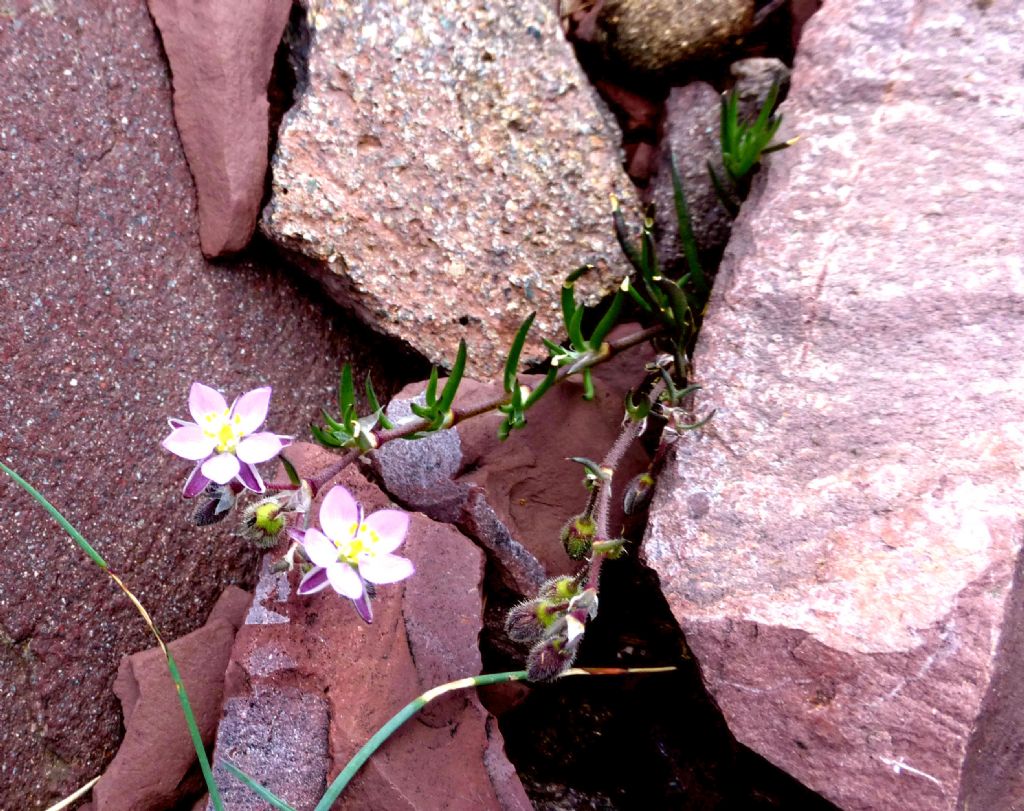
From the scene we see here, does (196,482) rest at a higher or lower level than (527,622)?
higher

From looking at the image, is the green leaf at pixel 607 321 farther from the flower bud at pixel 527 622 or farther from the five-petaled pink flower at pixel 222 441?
the five-petaled pink flower at pixel 222 441

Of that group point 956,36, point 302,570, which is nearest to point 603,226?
point 956,36

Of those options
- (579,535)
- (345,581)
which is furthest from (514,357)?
(345,581)

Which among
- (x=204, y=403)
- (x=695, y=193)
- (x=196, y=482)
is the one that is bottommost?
(x=196, y=482)

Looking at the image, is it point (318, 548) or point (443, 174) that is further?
point (443, 174)

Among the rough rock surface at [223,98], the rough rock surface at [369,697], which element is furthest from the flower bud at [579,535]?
the rough rock surface at [223,98]

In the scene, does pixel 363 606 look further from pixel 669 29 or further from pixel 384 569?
pixel 669 29

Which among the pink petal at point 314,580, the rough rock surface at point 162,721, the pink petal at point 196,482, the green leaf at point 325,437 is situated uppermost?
the pink petal at point 196,482
